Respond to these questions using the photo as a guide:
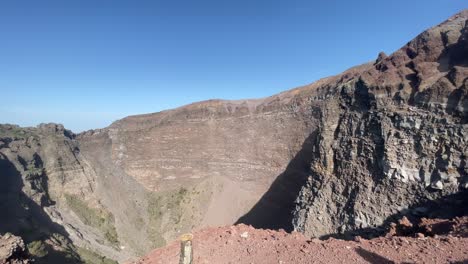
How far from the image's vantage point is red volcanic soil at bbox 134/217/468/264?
246 inches

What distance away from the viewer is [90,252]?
24109mm

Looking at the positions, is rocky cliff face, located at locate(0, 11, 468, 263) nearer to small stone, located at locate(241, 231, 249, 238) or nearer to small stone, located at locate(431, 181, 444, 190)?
small stone, located at locate(431, 181, 444, 190)

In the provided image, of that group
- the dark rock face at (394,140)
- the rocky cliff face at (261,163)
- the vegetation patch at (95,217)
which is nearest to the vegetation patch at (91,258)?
the rocky cliff face at (261,163)

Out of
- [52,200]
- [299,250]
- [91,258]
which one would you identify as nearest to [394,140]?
[299,250]

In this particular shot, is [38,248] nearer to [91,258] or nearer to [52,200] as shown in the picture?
[91,258]

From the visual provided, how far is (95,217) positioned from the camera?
28.9m

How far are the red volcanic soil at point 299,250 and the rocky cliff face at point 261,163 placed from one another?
6493mm

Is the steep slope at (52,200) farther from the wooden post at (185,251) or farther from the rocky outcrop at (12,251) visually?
the wooden post at (185,251)

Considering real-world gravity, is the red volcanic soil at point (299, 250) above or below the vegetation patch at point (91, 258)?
above

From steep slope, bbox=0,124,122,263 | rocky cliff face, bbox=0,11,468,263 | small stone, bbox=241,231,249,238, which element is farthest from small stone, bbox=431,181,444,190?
steep slope, bbox=0,124,122,263

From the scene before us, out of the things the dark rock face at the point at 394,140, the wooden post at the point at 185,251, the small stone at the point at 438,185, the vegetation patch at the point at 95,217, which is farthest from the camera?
the vegetation patch at the point at 95,217

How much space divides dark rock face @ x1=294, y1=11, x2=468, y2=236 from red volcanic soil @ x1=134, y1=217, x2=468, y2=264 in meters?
6.19

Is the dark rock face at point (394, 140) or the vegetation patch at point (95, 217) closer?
the dark rock face at point (394, 140)

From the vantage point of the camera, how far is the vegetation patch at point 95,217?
27875mm
